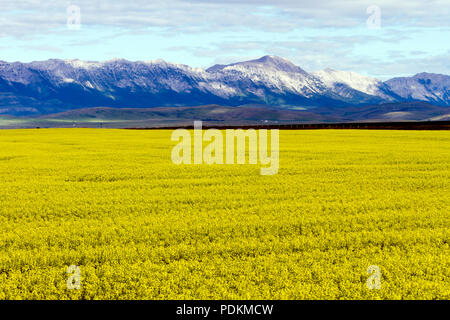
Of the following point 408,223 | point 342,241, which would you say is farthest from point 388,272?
point 408,223

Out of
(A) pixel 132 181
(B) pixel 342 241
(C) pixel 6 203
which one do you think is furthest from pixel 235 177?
(B) pixel 342 241

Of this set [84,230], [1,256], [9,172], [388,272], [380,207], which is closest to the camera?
[388,272]

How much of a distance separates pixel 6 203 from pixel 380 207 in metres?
12.8

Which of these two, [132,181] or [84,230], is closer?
[84,230]

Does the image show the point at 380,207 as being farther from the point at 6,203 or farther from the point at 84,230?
the point at 6,203

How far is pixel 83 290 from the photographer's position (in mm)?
8938

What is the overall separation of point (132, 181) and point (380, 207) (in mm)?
11151

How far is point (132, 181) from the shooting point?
22.0 m

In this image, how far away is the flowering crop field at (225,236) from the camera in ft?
29.6

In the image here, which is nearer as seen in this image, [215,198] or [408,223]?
[408,223]

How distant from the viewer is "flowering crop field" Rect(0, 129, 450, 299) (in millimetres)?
9023

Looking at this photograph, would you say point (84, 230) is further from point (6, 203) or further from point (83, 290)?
point (6, 203)

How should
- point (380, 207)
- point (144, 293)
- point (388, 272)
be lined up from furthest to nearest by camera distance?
point (380, 207) < point (388, 272) < point (144, 293)

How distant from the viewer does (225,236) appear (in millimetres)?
12273
